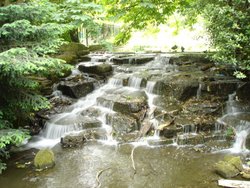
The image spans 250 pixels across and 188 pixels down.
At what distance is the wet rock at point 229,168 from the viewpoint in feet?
21.2

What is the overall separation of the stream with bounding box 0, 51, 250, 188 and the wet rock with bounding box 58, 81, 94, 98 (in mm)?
239

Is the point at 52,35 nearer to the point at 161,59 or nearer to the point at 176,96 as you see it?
the point at 176,96

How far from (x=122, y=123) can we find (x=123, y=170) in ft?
8.48

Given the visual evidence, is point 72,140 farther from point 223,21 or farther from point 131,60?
point 131,60

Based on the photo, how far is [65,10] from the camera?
8328 mm

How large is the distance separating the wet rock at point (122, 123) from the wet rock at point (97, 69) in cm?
396

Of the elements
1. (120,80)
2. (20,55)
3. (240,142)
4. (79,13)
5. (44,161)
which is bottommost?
(44,161)

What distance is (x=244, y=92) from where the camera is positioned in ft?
33.2

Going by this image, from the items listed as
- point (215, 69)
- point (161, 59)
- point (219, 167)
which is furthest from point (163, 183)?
point (161, 59)

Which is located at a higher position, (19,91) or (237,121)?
(19,91)

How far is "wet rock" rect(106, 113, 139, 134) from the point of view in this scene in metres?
9.30

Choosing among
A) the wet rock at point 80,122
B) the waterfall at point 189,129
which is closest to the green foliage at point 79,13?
the wet rock at point 80,122

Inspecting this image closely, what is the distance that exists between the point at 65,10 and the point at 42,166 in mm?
4604

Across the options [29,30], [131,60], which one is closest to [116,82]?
[131,60]
